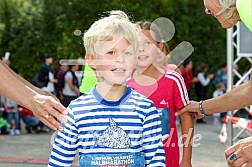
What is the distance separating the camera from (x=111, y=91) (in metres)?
2.97

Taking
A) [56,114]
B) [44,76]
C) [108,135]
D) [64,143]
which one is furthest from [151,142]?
[44,76]

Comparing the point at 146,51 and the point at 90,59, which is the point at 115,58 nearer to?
the point at 90,59

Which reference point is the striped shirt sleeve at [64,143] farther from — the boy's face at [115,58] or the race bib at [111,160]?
the boy's face at [115,58]

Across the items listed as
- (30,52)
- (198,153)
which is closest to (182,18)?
(30,52)

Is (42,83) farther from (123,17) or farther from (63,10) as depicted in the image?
(123,17)

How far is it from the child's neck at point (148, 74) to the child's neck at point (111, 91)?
0.98 meters

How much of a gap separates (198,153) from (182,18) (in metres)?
11.1

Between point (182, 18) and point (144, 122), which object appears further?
point (182, 18)

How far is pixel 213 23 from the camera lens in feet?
66.8

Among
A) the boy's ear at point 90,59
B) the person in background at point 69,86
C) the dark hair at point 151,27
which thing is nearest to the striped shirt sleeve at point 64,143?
the boy's ear at point 90,59

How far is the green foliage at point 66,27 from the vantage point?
19659mm

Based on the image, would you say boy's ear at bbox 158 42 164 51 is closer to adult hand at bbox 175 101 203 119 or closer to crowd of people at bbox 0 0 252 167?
adult hand at bbox 175 101 203 119

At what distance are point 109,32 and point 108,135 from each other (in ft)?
1.67

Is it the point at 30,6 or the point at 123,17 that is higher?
the point at 123,17
